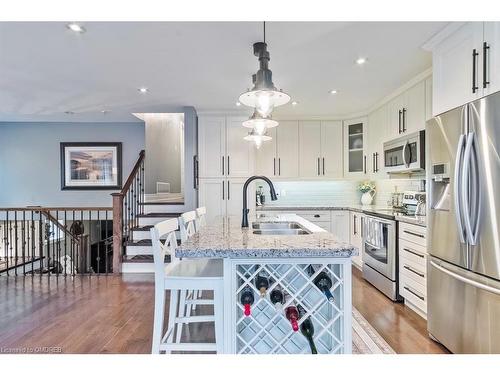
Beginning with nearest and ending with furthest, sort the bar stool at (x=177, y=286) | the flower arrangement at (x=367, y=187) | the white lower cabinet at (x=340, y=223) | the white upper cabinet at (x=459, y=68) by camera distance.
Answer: the bar stool at (x=177, y=286)
the white upper cabinet at (x=459, y=68)
the white lower cabinet at (x=340, y=223)
the flower arrangement at (x=367, y=187)

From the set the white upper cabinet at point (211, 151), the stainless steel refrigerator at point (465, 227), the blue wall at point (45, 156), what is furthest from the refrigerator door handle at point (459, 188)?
the blue wall at point (45, 156)

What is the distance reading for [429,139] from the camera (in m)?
2.46

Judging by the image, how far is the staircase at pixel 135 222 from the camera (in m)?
4.41

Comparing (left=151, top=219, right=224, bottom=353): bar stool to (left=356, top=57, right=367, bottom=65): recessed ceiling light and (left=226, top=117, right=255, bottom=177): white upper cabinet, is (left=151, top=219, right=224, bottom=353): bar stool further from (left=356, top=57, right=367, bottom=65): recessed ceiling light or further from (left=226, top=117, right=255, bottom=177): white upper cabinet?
(left=226, top=117, right=255, bottom=177): white upper cabinet

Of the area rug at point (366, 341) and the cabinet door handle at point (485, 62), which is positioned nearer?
the cabinet door handle at point (485, 62)

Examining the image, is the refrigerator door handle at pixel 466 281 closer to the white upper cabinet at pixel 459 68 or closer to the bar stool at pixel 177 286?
the white upper cabinet at pixel 459 68

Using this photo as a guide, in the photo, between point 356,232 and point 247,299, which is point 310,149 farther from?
point 247,299

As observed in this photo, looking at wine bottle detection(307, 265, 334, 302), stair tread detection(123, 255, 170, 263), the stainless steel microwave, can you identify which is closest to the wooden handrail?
stair tread detection(123, 255, 170, 263)

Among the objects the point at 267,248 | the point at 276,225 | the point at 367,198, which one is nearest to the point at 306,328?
the point at 267,248

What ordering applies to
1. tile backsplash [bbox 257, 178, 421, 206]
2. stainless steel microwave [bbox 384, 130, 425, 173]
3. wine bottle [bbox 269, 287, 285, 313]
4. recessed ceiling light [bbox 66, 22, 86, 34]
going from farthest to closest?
tile backsplash [bbox 257, 178, 421, 206], stainless steel microwave [bbox 384, 130, 425, 173], recessed ceiling light [bbox 66, 22, 86, 34], wine bottle [bbox 269, 287, 285, 313]

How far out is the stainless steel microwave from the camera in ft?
10.6

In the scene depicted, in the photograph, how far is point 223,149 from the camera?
4820 millimetres

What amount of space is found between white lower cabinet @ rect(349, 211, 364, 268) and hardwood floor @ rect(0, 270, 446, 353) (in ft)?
1.71

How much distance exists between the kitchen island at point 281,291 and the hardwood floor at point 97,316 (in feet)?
3.81
